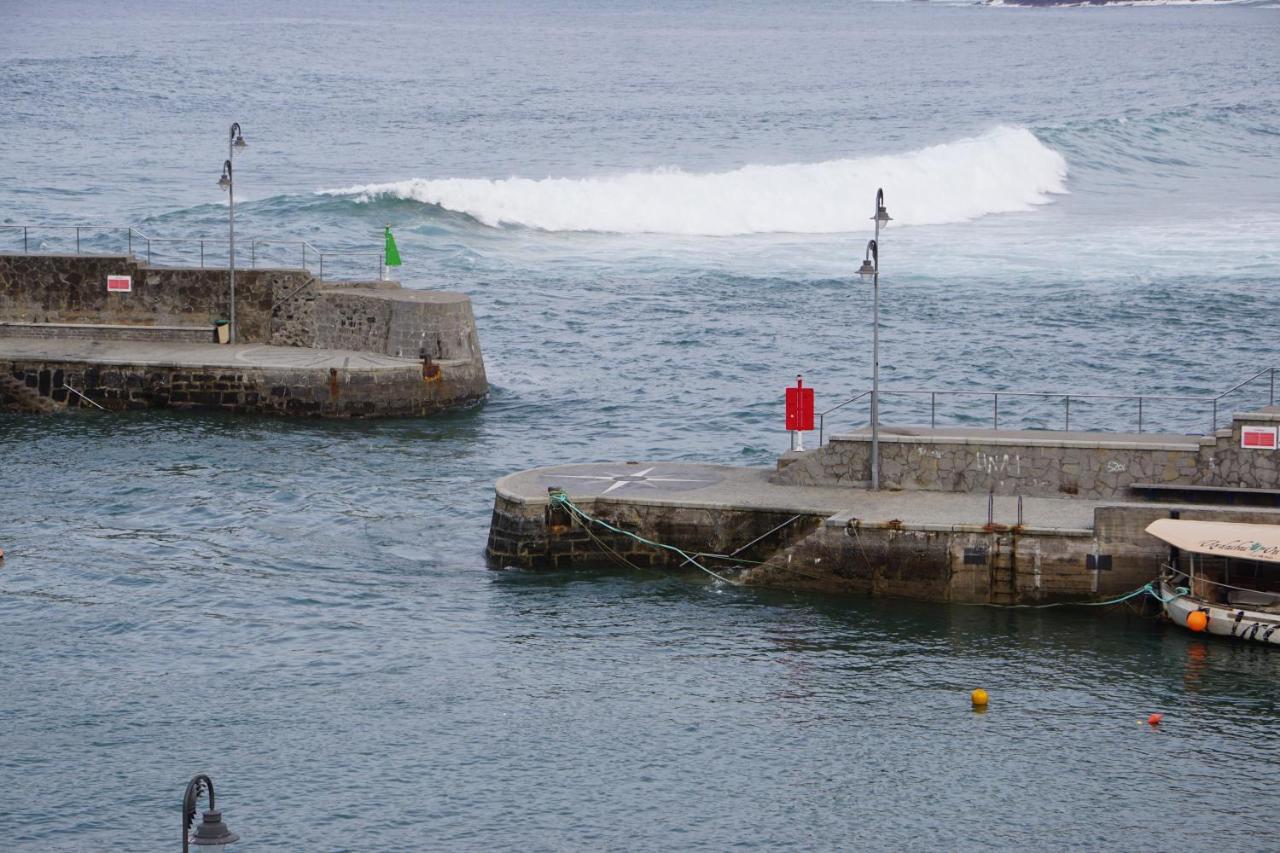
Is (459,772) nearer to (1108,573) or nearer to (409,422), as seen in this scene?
(1108,573)

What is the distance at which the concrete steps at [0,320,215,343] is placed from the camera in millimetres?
49188

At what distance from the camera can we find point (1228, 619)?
29578mm

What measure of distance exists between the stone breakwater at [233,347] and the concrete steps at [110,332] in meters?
0.03

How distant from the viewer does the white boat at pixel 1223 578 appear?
2939cm

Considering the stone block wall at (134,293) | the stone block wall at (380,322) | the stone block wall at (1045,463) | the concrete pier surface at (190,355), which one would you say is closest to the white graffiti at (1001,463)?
the stone block wall at (1045,463)

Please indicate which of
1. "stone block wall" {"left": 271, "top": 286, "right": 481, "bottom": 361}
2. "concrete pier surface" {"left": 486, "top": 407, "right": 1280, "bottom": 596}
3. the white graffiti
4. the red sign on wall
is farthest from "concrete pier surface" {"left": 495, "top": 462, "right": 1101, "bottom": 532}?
"stone block wall" {"left": 271, "top": 286, "right": 481, "bottom": 361}

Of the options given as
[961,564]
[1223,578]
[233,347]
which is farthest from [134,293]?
[1223,578]

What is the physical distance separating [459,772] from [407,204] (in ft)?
198

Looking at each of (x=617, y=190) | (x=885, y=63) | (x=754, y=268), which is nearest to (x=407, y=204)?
(x=617, y=190)

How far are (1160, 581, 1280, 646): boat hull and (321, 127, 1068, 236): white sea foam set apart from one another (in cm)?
5324

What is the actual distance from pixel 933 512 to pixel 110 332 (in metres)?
25.6

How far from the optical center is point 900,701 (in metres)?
27.7

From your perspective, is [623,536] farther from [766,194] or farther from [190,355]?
[766,194]

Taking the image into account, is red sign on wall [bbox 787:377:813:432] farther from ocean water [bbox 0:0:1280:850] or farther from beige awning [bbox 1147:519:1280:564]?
beige awning [bbox 1147:519:1280:564]
